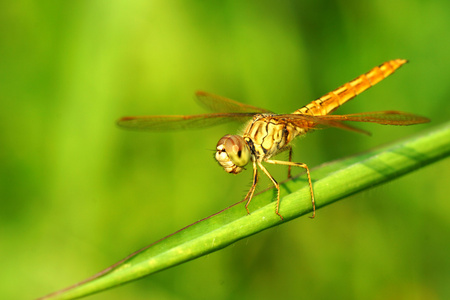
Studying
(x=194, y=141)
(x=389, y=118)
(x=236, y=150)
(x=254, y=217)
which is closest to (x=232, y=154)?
(x=236, y=150)

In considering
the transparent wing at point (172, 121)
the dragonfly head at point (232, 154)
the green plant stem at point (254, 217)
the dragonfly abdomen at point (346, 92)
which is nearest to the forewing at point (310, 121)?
the dragonfly abdomen at point (346, 92)

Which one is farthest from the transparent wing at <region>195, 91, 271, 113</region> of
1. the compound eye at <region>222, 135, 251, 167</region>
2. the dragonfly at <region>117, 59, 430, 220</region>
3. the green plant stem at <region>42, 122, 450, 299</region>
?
the green plant stem at <region>42, 122, 450, 299</region>

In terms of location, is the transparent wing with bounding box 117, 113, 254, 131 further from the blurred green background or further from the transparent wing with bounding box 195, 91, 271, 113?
the blurred green background

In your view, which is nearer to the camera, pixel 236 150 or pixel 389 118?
pixel 389 118

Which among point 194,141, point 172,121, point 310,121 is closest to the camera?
point 310,121

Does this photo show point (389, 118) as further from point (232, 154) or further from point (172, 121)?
point (172, 121)

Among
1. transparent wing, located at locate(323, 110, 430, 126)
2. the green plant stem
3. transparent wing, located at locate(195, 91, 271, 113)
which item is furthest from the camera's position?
transparent wing, located at locate(195, 91, 271, 113)

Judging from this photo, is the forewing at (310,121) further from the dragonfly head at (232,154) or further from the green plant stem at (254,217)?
the green plant stem at (254,217)
